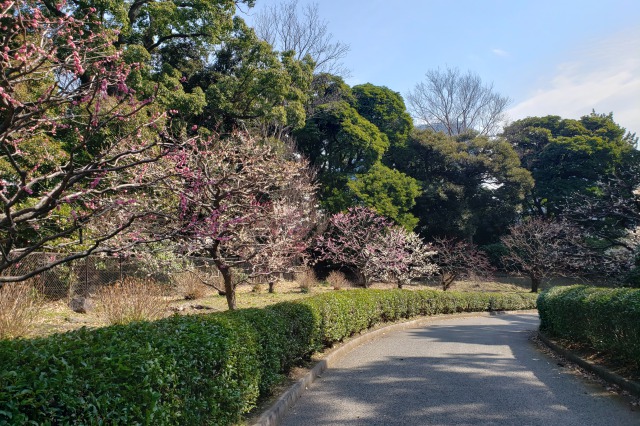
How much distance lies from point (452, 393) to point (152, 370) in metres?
4.54

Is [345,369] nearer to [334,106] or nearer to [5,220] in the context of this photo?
[5,220]

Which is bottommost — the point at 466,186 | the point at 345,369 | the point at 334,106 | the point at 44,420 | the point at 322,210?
the point at 345,369

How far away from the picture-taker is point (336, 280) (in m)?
21.8

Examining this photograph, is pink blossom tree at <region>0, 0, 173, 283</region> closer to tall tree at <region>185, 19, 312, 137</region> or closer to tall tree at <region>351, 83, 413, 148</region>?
tall tree at <region>185, 19, 312, 137</region>

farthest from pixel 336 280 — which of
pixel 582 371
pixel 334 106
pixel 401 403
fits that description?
pixel 401 403

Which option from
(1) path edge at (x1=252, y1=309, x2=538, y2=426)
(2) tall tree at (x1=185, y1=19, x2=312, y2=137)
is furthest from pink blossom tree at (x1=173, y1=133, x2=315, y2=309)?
(2) tall tree at (x1=185, y1=19, x2=312, y2=137)

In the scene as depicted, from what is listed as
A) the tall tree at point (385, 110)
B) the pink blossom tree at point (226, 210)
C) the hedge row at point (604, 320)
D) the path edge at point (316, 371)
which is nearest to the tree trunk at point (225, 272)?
the pink blossom tree at point (226, 210)

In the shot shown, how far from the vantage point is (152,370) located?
3184 mm

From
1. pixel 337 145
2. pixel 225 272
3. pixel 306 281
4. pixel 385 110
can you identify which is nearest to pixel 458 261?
pixel 337 145

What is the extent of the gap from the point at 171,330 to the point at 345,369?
4657 mm

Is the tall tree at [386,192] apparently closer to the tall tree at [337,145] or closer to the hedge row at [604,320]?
the tall tree at [337,145]

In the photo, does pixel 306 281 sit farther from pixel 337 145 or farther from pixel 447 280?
pixel 447 280

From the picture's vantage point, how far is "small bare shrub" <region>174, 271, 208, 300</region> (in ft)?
49.3

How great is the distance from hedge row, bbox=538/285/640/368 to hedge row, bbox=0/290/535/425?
4.85m
